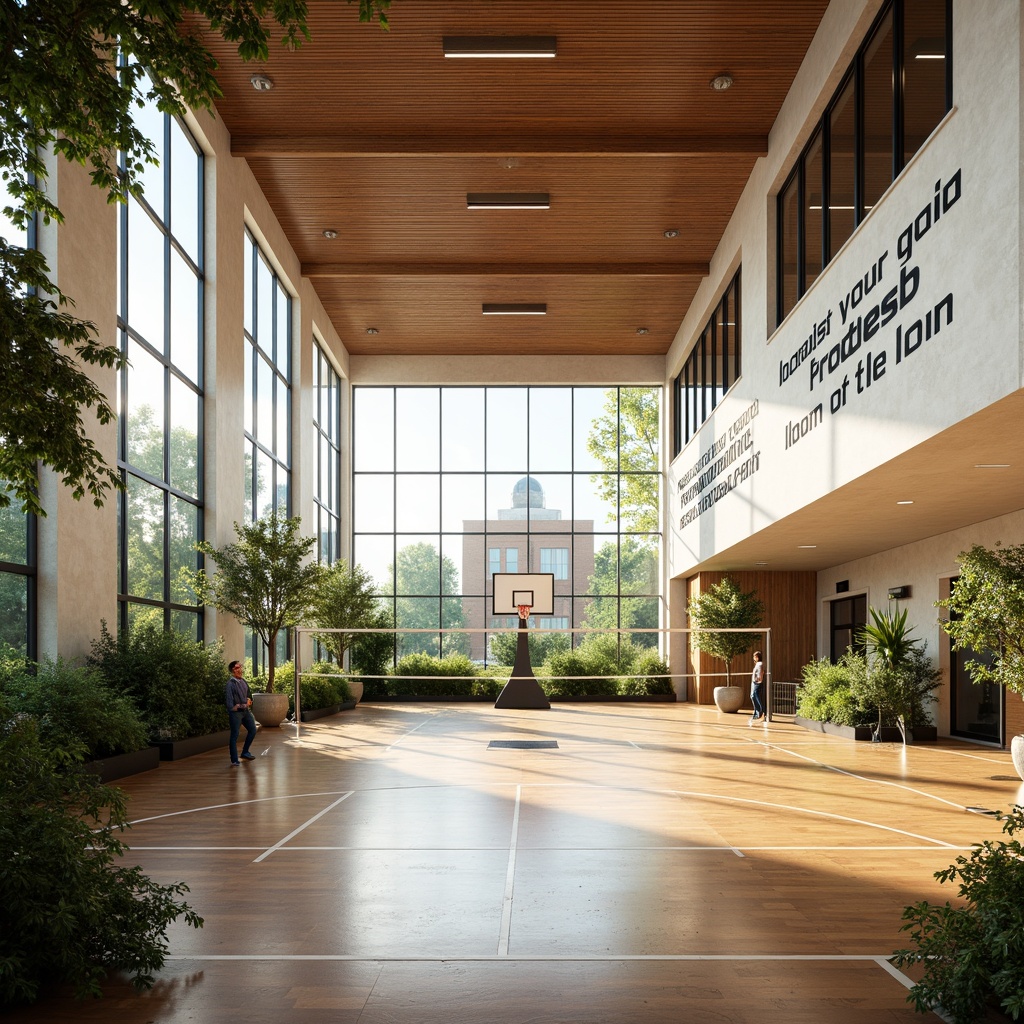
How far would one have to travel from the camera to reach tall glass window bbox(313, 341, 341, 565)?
27328 mm

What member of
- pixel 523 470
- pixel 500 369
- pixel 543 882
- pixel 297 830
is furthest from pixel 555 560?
pixel 543 882

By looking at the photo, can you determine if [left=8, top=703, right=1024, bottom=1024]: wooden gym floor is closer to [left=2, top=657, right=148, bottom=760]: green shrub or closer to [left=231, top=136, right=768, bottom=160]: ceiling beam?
[left=2, top=657, right=148, bottom=760]: green shrub

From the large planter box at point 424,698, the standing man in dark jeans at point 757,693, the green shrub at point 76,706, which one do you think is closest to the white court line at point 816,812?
the green shrub at point 76,706

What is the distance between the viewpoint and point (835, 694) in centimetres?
1841

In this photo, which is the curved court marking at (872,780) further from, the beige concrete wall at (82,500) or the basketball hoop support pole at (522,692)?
the beige concrete wall at (82,500)

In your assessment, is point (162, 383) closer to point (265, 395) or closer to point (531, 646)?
point (265, 395)

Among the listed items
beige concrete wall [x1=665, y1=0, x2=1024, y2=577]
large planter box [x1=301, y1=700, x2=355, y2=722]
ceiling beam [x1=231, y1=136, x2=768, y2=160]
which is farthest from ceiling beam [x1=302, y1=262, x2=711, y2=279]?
large planter box [x1=301, y1=700, x2=355, y2=722]

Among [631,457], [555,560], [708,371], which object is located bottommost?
[555,560]

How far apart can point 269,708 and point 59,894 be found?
1465 centimetres

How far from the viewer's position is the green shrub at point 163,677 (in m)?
13.0

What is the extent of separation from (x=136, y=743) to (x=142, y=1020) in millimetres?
8388

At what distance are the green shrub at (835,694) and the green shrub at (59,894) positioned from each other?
568 inches

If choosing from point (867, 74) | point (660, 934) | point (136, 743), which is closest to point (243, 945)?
point (660, 934)

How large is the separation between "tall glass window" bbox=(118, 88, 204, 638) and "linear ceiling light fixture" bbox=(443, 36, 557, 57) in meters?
4.58
